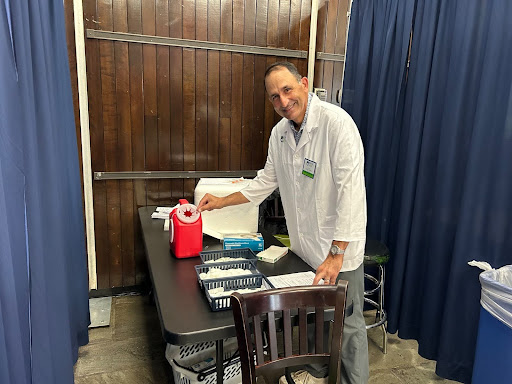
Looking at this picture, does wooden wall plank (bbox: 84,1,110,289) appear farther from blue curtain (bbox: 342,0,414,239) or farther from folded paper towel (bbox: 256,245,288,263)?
blue curtain (bbox: 342,0,414,239)

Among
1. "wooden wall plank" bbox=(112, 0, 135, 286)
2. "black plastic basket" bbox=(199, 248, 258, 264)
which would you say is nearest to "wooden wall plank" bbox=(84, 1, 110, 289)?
"wooden wall plank" bbox=(112, 0, 135, 286)

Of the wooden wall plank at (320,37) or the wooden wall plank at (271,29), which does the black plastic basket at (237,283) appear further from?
the wooden wall plank at (320,37)

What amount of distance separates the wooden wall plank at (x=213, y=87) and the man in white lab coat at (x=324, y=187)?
41.4 inches

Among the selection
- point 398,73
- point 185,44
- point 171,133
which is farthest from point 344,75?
point 171,133

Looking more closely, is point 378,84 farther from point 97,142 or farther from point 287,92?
point 97,142

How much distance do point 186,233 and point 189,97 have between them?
1396 millimetres

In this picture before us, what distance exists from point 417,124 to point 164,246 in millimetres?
1603

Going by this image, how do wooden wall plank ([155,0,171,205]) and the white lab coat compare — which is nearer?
the white lab coat

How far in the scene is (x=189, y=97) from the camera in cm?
277

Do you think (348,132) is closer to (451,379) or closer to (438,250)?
(438,250)

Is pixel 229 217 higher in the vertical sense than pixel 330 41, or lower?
lower

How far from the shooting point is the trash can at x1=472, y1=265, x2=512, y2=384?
1569 millimetres

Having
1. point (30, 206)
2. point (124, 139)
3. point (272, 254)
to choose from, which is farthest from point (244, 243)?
point (124, 139)

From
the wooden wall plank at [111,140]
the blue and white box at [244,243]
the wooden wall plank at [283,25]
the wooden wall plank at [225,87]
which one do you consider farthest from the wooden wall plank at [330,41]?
the blue and white box at [244,243]
